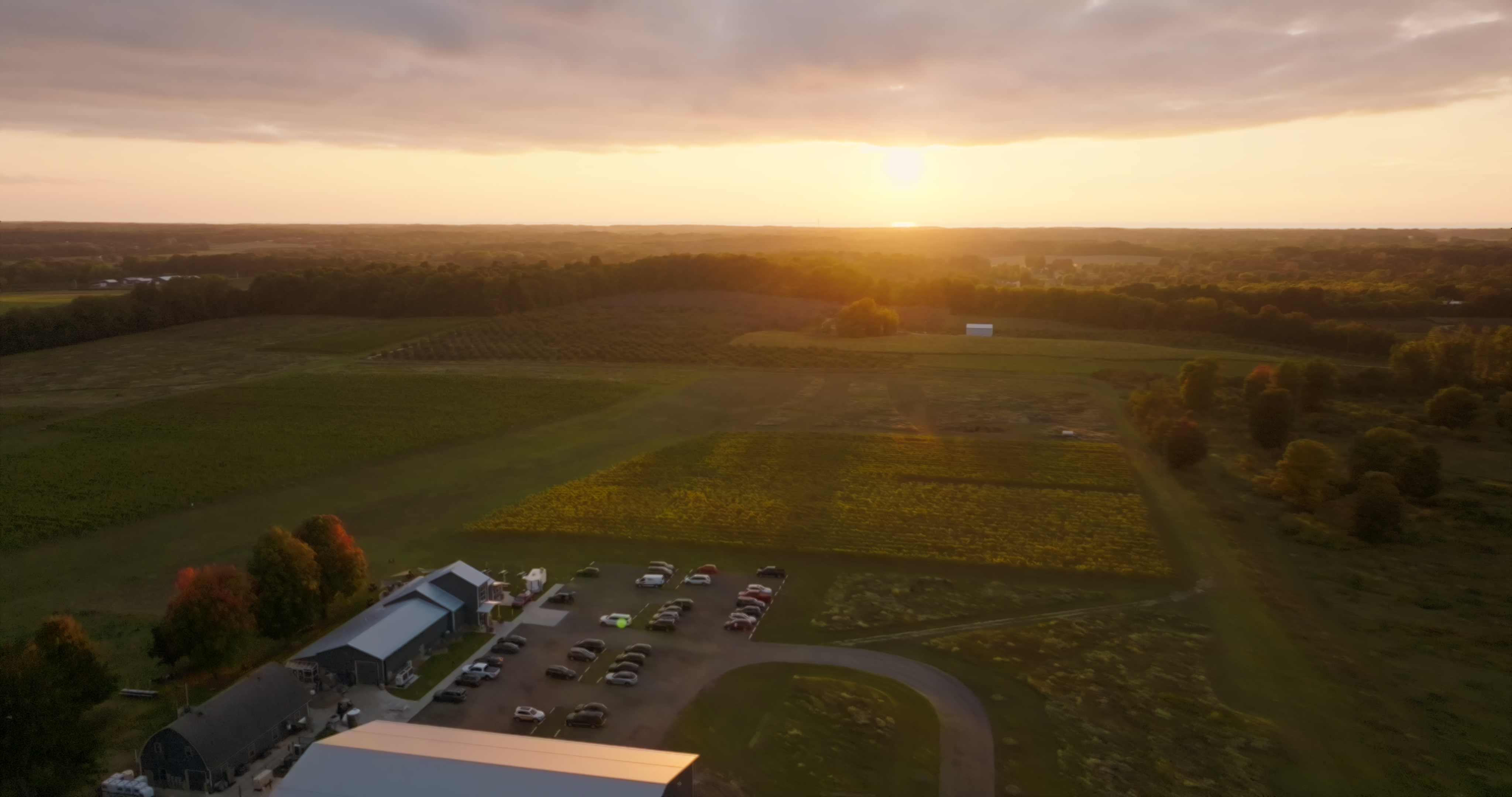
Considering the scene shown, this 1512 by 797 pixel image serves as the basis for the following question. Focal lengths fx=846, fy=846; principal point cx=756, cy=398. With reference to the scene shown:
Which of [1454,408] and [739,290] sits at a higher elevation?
[739,290]

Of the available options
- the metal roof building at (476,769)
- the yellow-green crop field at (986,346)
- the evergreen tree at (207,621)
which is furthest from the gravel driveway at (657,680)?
the yellow-green crop field at (986,346)

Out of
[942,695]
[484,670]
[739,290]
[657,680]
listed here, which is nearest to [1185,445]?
[942,695]

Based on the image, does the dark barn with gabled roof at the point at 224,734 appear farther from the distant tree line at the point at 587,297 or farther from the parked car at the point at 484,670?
the distant tree line at the point at 587,297

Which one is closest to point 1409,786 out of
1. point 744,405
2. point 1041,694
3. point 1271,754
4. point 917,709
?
point 1271,754

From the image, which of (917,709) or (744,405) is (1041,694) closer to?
(917,709)

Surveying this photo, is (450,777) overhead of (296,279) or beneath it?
beneath

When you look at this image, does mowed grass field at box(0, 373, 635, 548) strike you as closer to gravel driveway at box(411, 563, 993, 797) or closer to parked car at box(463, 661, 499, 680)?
parked car at box(463, 661, 499, 680)

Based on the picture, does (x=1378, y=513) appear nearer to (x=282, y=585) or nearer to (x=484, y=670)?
(x=484, y=670)
